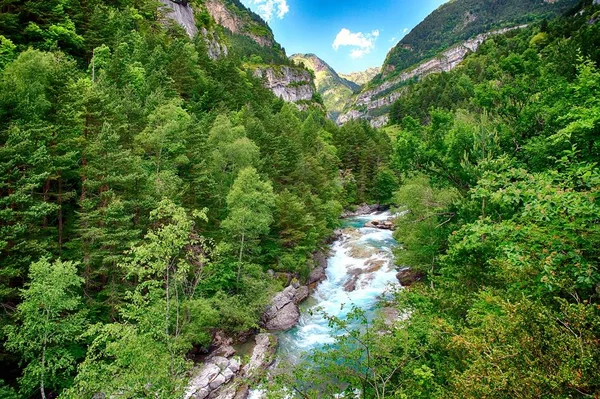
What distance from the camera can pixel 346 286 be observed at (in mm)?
31234

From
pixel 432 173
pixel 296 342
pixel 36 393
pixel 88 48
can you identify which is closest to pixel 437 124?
pixel 432 173

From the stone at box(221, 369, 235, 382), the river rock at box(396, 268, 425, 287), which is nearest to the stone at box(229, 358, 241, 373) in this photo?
the stone at box(221, 369, 235, 382)

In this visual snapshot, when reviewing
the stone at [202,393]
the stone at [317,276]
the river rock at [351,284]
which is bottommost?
the river rock at [351,284]

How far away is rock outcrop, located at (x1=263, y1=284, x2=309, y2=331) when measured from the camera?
958 inches

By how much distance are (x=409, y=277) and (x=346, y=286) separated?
621cm

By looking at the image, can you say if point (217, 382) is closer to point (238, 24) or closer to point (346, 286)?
point (346, 286)

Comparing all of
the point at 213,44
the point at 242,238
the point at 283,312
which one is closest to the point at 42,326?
the point at 242,238

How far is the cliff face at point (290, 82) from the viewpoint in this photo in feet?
424

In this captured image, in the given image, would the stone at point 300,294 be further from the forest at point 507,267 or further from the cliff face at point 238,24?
the cliff face at point 238,24

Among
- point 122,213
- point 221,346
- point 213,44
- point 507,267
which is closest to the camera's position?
point 507,267

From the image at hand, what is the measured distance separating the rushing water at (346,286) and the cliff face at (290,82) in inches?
3806

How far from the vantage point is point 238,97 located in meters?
56.0

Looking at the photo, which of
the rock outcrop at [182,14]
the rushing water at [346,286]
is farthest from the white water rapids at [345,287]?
the rock outcrop at [182,14]

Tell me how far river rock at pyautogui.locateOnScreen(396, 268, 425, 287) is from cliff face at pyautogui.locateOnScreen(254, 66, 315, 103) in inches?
4247
